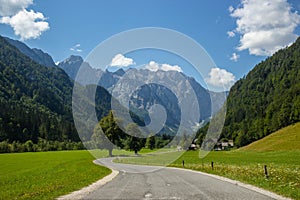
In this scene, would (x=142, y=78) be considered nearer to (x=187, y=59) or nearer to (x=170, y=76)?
(x=170, y=76)

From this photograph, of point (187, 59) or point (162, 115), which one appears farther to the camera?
point (162, 115)

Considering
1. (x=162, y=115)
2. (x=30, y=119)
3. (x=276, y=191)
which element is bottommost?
(x=276, y=191)

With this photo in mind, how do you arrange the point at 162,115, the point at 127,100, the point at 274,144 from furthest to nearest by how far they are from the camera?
the point at 274,144 → the point at 127,100 → the point at 162,115

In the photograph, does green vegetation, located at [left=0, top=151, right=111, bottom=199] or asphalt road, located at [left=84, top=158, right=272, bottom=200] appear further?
green vegetation, located at [left=0, top=151, right=111, bottom=199]

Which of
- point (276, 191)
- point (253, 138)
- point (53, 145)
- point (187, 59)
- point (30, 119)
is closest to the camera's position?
point (276, 191)

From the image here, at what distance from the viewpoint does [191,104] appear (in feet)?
98.3

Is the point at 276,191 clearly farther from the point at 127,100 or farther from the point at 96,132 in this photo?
the point at 96,132

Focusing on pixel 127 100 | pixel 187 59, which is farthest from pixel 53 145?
pixel 187 59

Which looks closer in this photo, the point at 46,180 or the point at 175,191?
the point at 175,191

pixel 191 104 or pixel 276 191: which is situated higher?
pixel 191 104

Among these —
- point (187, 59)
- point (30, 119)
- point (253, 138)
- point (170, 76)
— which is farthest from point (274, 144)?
point (30, 119)

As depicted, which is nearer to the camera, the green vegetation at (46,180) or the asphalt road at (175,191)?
the asphalt road at (175,191)

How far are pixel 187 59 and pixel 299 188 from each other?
1343 centimetres

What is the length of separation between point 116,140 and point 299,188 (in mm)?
72872
